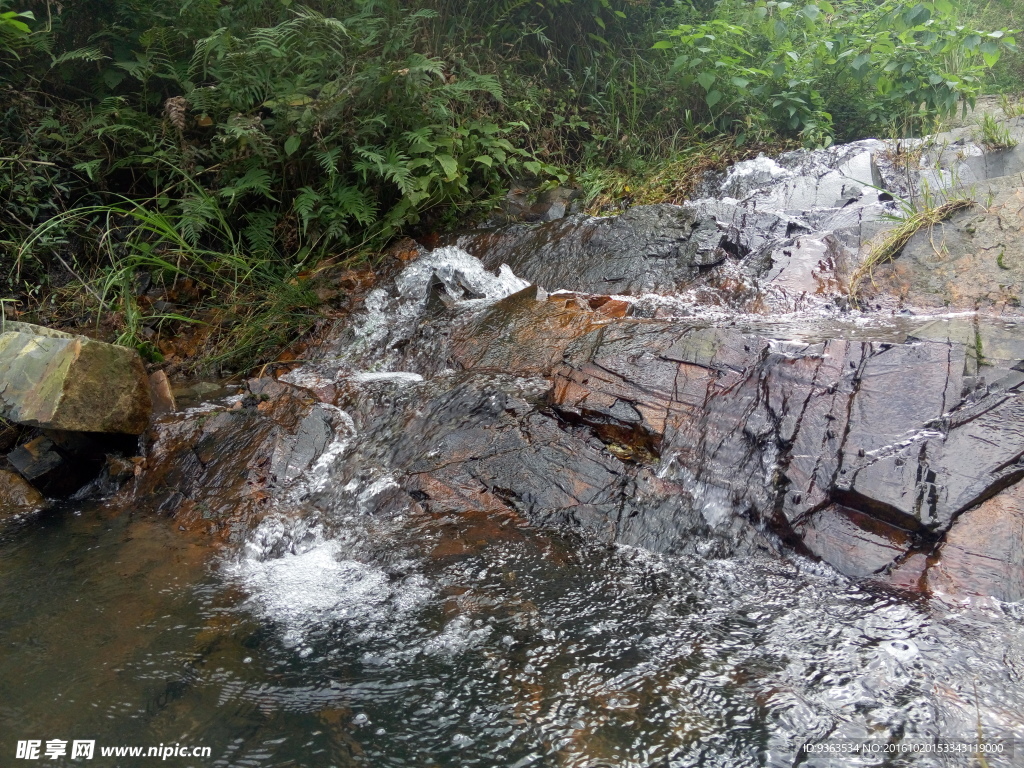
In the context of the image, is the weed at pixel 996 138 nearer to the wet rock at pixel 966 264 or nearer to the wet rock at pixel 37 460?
the wet rock at pixel 966 264

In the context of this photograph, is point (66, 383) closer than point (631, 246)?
Yes

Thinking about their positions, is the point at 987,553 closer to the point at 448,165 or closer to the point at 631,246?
→ the point at 631,246

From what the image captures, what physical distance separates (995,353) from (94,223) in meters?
6.42

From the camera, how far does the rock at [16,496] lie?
3.79 m

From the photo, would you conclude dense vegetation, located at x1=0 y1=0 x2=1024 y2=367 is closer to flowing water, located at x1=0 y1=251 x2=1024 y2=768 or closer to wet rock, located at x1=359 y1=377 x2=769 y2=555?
wet rock, located at x1=359 y1=377 x2=769 y2=555

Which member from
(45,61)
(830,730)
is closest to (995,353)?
(830,730)

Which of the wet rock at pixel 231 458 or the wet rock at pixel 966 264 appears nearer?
the wet rock at pixel 231 458

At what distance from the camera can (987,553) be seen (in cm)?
258

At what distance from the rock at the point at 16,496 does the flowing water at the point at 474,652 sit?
47cm

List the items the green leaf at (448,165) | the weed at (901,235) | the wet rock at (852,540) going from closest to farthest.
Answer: the wet rock at (852,540), the weed at (901,235), the green leaf at (448,165)

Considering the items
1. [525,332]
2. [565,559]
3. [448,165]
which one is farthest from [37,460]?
[448,165]

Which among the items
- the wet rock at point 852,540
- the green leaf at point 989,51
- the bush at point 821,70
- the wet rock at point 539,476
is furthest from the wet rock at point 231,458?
the green leaf at point 989,51

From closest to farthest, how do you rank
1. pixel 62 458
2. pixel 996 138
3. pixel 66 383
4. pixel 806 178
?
pixel 66 383 → pixel 62 458 → pixel 996 138 → pixel 806 178

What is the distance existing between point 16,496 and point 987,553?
478cm
